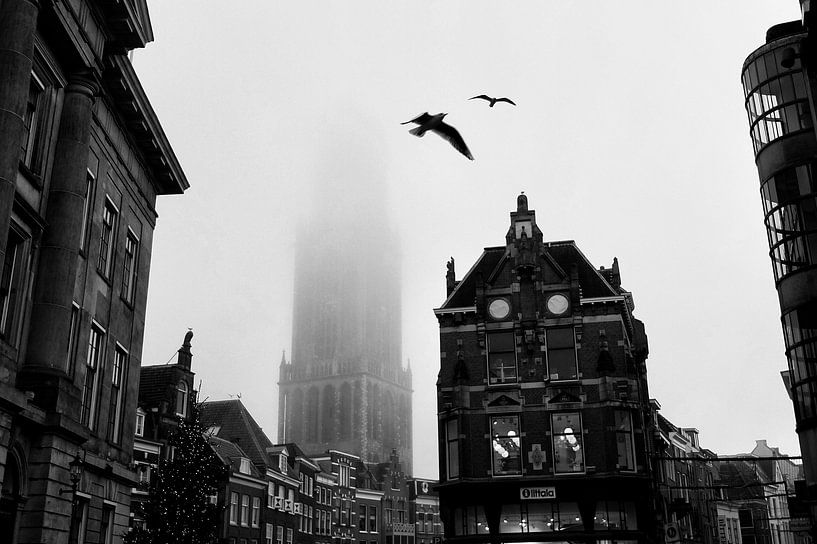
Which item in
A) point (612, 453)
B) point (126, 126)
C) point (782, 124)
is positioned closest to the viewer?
point (126, 126)

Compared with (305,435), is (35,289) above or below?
below

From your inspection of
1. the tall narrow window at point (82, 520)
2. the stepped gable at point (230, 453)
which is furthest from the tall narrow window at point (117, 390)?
the stepped gable at point (230, 453)

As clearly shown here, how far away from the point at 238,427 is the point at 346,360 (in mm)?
92420

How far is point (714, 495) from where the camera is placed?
280 feet

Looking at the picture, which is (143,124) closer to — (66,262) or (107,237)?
(107,237)

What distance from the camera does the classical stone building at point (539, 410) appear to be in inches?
1538

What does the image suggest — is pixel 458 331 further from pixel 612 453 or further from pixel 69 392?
pixel 69 392

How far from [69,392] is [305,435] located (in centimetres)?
13455

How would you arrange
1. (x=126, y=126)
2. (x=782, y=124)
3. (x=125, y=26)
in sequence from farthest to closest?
(x=782, y=124), (x=126, y=126), (x=125, y=26)

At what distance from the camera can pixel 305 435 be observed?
15100 centimetres

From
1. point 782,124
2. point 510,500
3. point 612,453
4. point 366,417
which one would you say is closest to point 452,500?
point 510,500

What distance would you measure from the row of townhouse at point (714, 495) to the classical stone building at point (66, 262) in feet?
107

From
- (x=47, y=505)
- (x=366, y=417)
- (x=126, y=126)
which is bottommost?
(x=47, y=505)

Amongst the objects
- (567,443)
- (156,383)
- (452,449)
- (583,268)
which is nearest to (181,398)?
(156,383)
